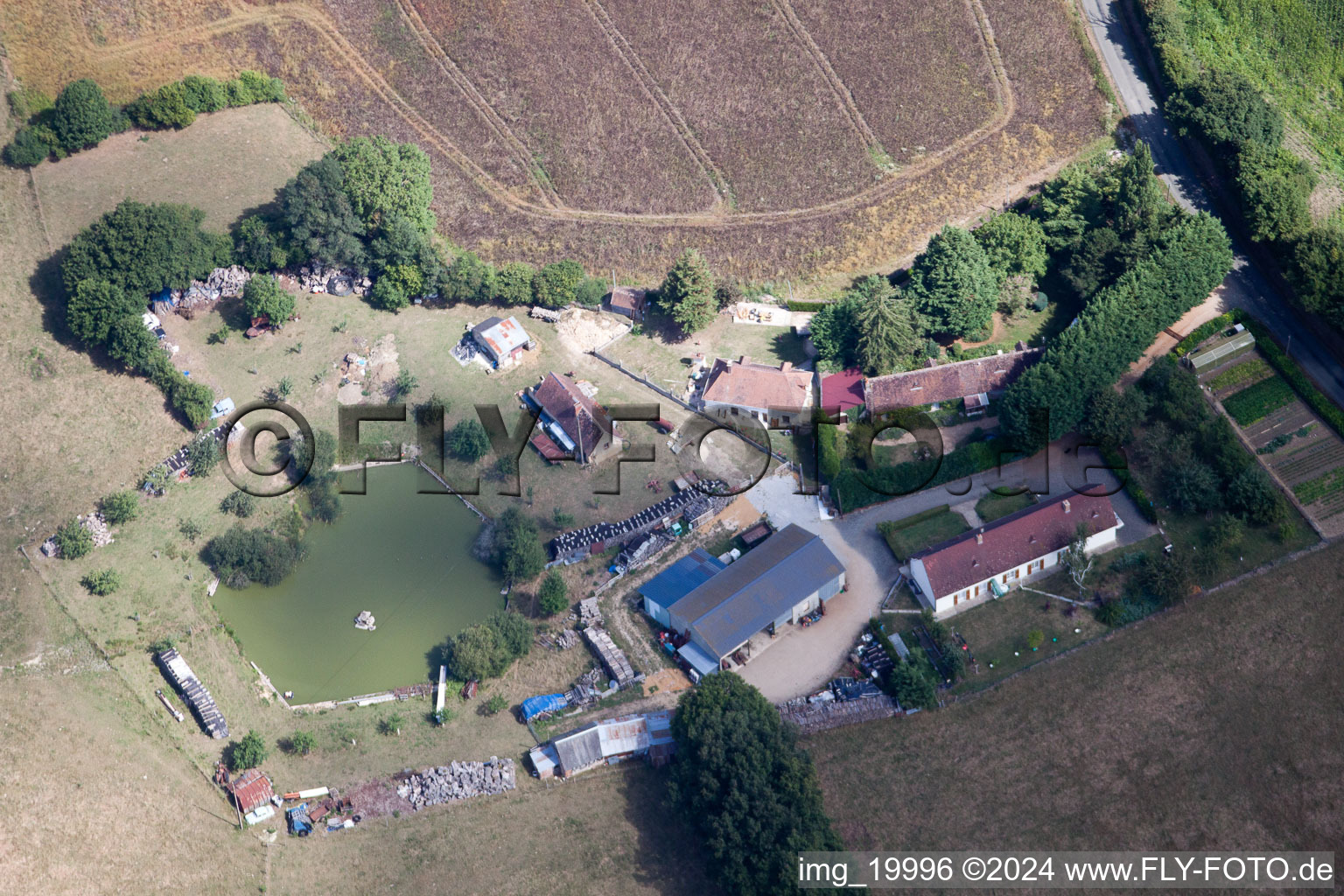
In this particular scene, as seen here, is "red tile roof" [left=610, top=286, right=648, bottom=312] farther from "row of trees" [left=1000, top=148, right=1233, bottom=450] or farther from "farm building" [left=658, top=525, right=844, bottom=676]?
"row of trees" [left=1000, top=148, right=1233, bottom=450]

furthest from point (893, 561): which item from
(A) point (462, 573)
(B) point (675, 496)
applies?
(A) point (462, 573)

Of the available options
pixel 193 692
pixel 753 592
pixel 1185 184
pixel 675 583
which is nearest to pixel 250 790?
pixel 193 692

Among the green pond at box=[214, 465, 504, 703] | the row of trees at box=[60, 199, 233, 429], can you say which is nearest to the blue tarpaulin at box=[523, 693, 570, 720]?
the green pond at box=[214, 465, 504, 703]

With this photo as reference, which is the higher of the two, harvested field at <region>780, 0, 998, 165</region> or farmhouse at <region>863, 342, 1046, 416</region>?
harvested field at <region>780, 0, 998, 165</region>

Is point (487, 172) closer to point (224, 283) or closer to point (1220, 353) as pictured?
point (224, 283)

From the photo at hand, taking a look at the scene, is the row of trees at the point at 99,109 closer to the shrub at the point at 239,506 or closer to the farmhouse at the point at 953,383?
the shrub at the point at 239,506

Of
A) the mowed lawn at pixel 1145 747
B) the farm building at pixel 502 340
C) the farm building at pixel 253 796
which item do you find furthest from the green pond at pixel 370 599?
the mowed lawn at pixel 1145 747

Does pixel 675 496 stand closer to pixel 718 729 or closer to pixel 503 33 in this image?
pixel 718 729
